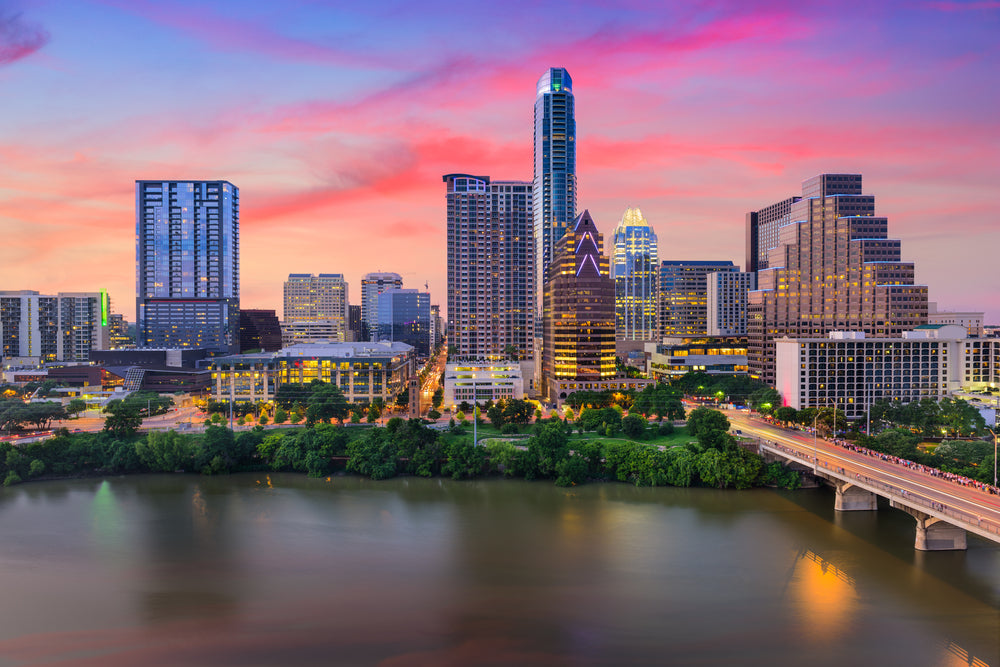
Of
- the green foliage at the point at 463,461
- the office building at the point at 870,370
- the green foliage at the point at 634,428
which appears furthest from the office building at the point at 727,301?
the green foliage at the point at 463,461

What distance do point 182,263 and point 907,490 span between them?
131 m

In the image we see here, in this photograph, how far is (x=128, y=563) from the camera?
32.0 meters

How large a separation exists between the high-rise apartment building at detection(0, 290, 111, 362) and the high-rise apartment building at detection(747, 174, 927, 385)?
113 metres

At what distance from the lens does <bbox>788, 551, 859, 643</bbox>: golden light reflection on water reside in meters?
25.4

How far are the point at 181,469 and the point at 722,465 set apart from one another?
134 feet

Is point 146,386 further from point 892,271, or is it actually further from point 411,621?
point 892,271

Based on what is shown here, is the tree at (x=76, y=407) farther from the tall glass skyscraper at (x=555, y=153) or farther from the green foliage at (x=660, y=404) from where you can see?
the tall glass skyscraper at (x=555, y=153)

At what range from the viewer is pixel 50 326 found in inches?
4857

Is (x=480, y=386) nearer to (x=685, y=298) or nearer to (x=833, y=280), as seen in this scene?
(x=833, y=280)

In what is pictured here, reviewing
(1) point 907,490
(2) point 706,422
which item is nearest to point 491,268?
(2) point 706,422

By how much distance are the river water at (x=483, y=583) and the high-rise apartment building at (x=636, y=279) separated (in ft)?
434

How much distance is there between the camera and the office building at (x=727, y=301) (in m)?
156

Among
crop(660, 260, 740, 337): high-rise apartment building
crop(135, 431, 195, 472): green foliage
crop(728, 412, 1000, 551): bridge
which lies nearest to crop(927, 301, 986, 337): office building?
crop(728, 412, 1000, 551): bridge

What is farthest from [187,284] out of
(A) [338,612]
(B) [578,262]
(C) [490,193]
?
Result: (A) [338,612]
